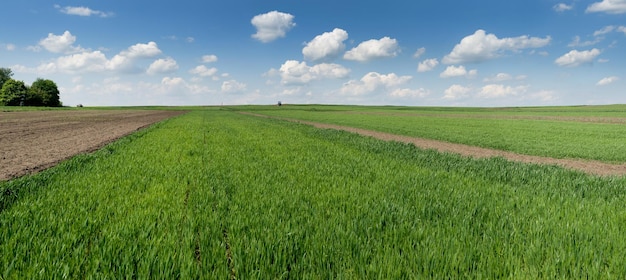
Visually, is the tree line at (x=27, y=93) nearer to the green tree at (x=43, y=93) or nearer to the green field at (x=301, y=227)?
the green tree at (x=43, y=93)

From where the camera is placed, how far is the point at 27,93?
365 feet

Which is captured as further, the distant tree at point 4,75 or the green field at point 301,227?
the distant tree at point 4,75

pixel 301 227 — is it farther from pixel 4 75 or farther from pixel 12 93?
pixel 4 75

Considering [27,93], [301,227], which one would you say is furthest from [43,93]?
[301,227]

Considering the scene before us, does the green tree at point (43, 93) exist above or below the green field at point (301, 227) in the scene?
above

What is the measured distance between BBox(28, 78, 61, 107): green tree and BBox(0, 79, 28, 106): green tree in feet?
10.2

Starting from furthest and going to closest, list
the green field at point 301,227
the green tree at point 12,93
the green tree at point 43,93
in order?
the green tree at point 43,93, the green tree at point 12,93, the green field at point 301,227

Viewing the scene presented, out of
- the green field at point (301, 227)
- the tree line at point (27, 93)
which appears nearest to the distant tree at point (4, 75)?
the tree line at point (27, 93)

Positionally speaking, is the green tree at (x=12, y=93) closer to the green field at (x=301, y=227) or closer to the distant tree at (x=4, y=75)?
the distant tree at (x=4, y=75)

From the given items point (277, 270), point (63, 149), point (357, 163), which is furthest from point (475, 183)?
point (63, 149)

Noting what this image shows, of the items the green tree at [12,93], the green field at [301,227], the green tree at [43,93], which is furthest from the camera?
the green tree at [43,93]

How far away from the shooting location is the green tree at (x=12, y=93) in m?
106

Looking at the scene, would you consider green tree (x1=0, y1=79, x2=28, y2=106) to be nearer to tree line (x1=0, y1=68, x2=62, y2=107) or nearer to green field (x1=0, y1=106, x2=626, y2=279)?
tree line (x1=0, y1=68, x2=62, y2=107)

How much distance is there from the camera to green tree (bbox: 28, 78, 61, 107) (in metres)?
114
